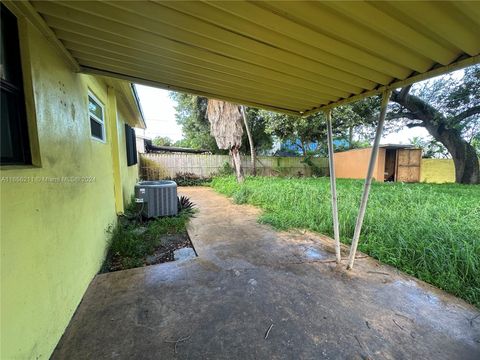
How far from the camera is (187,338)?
5.19ft

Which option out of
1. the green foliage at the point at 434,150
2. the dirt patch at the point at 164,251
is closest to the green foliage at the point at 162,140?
the dirt patch at the point at 164,251

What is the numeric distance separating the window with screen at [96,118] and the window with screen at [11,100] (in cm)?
155

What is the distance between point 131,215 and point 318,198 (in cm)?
430

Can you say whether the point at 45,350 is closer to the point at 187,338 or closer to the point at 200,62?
the point at 187,338

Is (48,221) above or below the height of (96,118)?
below

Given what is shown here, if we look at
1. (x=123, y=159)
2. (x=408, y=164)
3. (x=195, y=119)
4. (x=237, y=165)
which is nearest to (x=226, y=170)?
(x=237, y=165)

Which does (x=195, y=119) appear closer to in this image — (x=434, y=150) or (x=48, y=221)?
(x=48, y=221)

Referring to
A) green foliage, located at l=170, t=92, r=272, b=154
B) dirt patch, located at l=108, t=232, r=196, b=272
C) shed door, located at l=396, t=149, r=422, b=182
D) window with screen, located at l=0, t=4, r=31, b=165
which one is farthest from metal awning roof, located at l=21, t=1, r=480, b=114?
shed door, located at l=396, t=149, r=422, b=182

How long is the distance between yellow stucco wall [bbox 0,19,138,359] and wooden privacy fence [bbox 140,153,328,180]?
8.76 m

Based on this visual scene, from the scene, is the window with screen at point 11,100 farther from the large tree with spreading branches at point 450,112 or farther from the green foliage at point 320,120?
the large tree with spreading branches at point 450,112

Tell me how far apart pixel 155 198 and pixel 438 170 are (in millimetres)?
15704

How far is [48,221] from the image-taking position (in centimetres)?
144

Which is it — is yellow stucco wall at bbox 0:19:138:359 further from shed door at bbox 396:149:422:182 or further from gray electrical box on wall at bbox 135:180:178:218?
shed door at bbox 396:149:422:182

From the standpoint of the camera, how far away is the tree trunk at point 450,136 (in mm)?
9828
